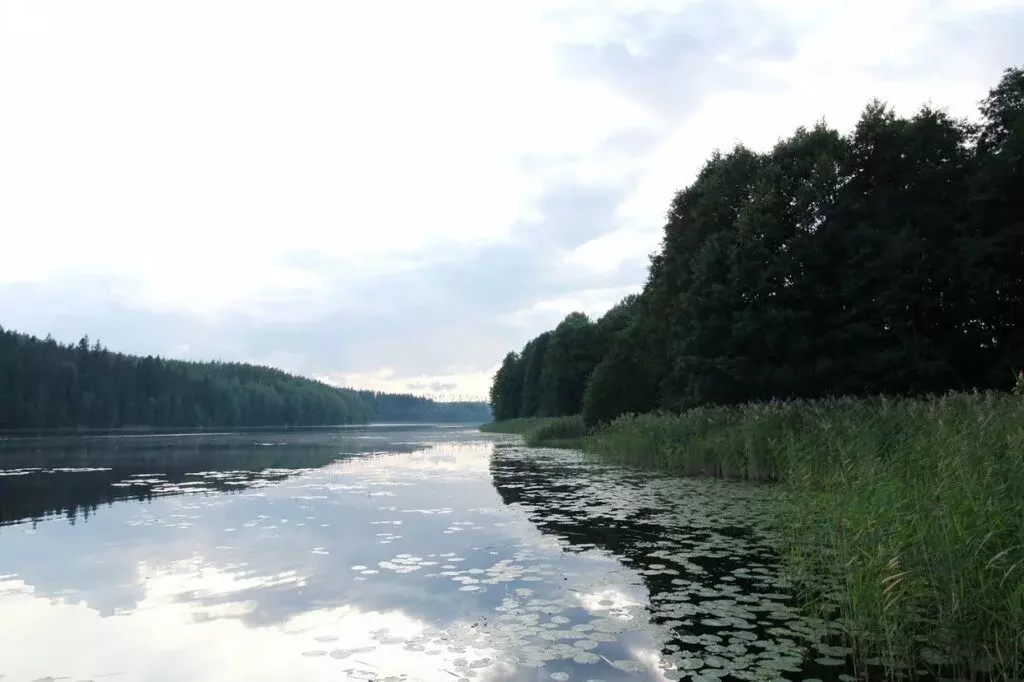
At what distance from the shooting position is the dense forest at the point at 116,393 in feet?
302

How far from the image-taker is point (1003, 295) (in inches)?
985

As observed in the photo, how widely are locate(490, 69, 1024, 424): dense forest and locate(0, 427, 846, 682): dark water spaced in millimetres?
13264

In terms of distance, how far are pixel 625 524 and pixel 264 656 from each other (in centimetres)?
780


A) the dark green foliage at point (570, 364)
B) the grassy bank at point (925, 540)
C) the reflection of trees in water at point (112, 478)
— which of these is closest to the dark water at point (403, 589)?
the reflection of trees in water at point (112, 478)

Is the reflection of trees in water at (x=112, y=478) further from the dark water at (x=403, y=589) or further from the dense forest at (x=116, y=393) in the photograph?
the dense forest at (x=116, y=393)

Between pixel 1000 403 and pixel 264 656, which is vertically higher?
pixel 1000 403

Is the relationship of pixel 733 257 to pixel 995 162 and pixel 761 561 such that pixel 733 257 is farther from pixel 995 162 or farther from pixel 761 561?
pixel 761 561

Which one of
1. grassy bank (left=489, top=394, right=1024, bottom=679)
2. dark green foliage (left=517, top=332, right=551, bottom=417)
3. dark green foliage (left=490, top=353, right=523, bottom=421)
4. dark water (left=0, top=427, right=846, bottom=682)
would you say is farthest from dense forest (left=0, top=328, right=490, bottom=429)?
grassy bank (left=489, top=394, right=1024, bottom=679)

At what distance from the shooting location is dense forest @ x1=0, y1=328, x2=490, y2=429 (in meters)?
91.9

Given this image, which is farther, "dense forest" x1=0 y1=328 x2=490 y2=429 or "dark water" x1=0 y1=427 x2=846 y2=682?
"dense forest" x1=0 y1=328 x2=490 y2=429

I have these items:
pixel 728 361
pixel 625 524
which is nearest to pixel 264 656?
pixel 625 524

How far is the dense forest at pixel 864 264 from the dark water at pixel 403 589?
1326 centimetres

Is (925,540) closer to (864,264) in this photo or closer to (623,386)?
(864,264)

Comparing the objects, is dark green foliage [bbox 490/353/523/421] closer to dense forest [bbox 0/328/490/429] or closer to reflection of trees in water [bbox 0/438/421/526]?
dense forest [bbox 0/328/490/429]
